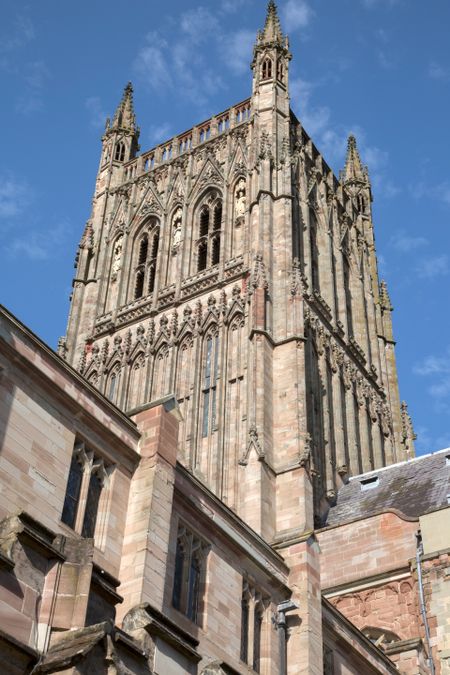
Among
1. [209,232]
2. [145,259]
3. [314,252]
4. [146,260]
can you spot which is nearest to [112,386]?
[146,260]

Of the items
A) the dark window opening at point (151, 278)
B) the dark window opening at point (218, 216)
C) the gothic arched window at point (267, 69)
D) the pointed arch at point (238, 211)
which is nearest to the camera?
the pointed arch at point (238, 211)

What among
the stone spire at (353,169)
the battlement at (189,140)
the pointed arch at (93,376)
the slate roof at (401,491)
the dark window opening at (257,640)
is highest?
the stone spire at (353,169)

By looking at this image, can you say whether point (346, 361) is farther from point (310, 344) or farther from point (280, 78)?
point (280, 78)

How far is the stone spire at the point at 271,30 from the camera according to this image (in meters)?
54.8

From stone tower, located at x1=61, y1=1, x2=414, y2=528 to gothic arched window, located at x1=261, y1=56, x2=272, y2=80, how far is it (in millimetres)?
105

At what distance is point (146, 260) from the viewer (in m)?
49.6

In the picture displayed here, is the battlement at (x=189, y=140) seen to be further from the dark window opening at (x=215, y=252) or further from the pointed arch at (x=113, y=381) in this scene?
the pointed arch at (x=113, y=381)

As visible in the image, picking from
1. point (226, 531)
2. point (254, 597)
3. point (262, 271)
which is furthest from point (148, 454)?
point (262, 271)

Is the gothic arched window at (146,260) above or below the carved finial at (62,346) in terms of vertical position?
above

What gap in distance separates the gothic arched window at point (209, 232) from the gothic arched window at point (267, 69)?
7.41m

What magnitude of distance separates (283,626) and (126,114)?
1706 inches

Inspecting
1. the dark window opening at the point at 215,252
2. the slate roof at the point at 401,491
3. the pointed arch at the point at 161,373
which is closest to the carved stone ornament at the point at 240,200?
the dark window opening at the point at 215,252

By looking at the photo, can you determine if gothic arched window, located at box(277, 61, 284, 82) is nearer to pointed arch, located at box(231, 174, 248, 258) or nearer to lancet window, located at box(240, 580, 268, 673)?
pointed arch, located at box(231, 174, 248, 258)

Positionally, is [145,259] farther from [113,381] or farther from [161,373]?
[161,373]
